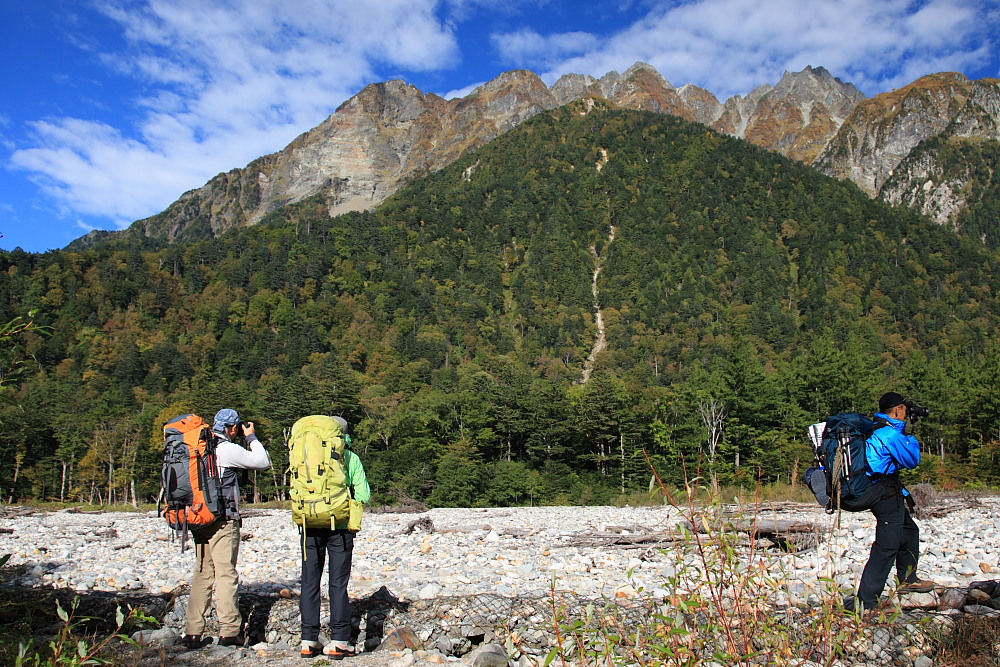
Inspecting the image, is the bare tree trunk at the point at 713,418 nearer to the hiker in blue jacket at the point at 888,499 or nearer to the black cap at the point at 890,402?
the black cap at the point at 890,402

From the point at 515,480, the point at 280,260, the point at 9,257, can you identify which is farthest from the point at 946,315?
the point at 9,257

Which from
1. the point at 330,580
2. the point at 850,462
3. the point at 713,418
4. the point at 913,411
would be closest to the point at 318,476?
the point at 330,580

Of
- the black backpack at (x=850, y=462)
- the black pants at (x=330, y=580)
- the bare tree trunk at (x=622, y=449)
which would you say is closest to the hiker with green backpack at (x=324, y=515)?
the black pants at (x=330, y=580)

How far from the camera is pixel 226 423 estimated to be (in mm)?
5176

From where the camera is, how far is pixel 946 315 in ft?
334

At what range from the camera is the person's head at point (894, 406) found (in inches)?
195

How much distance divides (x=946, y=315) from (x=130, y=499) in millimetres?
125192

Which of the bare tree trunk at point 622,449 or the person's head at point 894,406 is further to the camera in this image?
the bare tree trunk at point 622,449

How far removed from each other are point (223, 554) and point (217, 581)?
0.22 metres

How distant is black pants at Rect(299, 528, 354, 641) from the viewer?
15.0 ft

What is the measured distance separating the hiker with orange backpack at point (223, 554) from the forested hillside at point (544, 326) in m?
25.3

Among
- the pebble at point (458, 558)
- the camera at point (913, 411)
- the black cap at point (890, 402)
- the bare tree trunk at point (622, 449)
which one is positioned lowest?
the bare tree trunk at point (622, 449)

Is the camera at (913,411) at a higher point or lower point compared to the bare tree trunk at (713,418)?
higher

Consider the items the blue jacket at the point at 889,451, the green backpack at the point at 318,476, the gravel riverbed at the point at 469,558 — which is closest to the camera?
the green backpack at the point at 318,476
